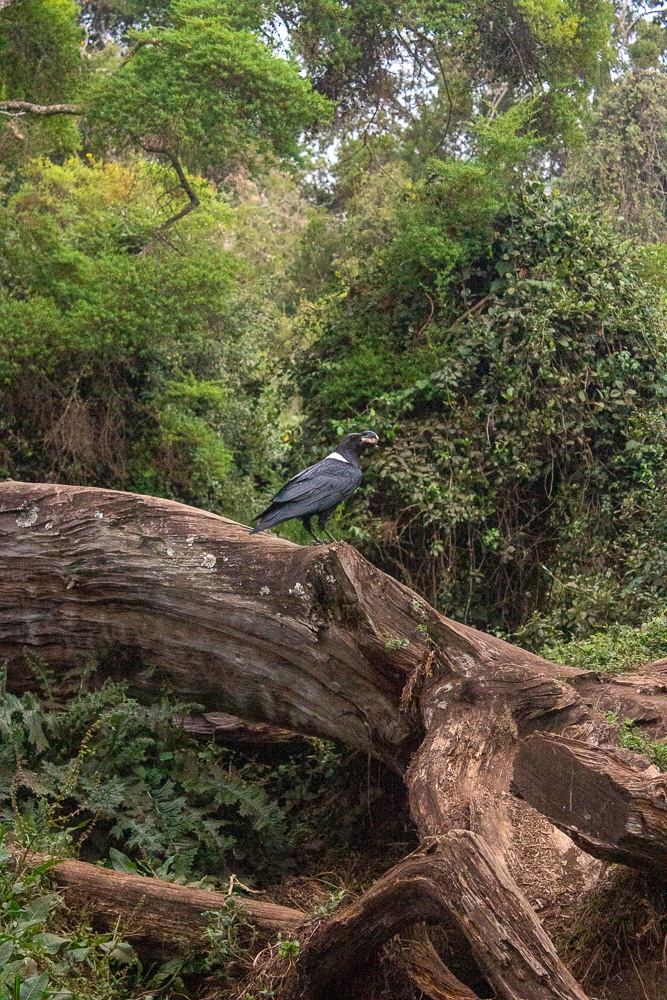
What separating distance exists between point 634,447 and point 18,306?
211 inches

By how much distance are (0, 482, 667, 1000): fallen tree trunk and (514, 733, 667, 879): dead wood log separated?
132 millimetres

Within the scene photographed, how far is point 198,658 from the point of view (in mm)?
4883

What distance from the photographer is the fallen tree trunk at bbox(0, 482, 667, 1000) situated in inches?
132

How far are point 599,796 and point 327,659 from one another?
52.5 inches

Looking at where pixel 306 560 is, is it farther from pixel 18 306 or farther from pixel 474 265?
pixel 18 306

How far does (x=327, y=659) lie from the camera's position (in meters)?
4.28

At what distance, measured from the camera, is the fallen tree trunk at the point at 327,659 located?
3.36 m

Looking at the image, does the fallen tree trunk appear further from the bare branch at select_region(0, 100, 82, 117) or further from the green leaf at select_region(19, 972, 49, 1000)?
the bare branch at select_region(0, 100, 82, 117)

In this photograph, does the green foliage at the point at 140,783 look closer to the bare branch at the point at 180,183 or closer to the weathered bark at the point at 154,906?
the weathered bark at the point at 154,906

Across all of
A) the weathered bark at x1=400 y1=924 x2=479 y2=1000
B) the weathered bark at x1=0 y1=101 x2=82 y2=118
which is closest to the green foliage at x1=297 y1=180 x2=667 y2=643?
the weathered bark at x1=400 y1=924 x2=479 y2=1000

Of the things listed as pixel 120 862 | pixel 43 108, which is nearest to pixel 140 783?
pixel 120 862

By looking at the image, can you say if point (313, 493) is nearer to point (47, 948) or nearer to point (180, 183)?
point (47, 948)

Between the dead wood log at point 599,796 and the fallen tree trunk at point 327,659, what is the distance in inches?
5.2

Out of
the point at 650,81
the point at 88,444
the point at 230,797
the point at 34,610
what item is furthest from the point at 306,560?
the point at 650,81
